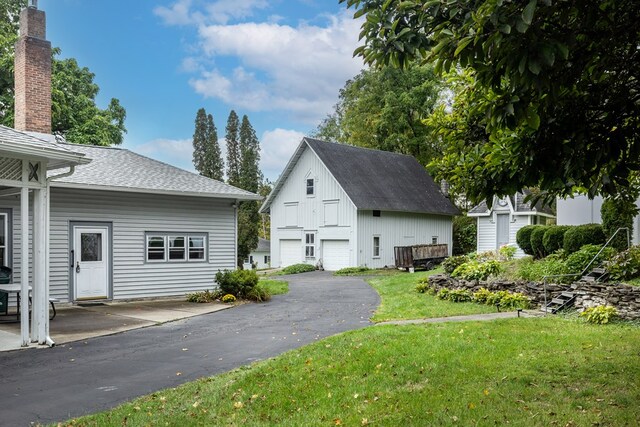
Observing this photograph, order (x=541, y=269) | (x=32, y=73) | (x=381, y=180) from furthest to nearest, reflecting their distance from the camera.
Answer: (x=381, y=180)
(x=32, y=73)
(x=541, y=269)

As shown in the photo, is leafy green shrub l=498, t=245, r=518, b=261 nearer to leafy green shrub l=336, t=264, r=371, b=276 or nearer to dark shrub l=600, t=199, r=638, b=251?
dark shrub l=600, t=199, r=638, b=251

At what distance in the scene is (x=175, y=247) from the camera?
55.5 feet

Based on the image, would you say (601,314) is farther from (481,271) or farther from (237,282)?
(237,282)

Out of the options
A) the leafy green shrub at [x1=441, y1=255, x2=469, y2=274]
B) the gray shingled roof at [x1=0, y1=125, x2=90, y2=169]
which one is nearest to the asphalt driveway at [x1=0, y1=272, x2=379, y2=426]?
the gray shingled roof at [x1=0, y1=125, x2=90, y2=169]

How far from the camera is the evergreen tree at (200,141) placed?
65188 millimetres

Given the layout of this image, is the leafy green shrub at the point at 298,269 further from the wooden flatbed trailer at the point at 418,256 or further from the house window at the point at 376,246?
the wooden flatbed trailer at the point at 418,256

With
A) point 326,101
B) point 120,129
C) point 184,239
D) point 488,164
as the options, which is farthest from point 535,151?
point 326,101

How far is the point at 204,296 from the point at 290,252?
1738cm

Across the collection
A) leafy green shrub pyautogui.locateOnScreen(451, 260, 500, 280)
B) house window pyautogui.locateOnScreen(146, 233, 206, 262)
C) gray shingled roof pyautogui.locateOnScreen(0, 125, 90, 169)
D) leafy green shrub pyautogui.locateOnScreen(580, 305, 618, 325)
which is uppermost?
gray shingled roof pyautogui.locateOnScreen(0, 125, 90, 169)

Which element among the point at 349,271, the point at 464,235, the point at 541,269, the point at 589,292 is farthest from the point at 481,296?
the point at 464,235

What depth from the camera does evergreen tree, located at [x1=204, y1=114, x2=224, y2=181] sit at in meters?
64.1

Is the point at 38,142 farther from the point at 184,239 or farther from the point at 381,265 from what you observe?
the point at 381,265

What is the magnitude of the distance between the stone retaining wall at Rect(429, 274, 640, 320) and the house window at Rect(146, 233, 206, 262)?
26.7 ft

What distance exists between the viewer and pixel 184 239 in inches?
672
